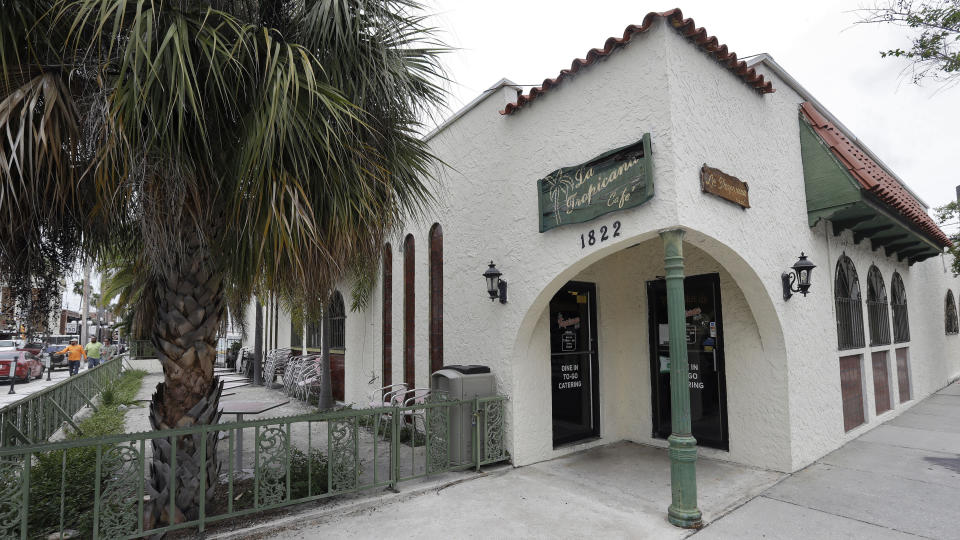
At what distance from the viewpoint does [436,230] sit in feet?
26.8

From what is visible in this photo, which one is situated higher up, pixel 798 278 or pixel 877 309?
pixel 798 278

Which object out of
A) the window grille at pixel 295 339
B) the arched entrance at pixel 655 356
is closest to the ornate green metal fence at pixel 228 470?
the arched entrance at pixel 655 356

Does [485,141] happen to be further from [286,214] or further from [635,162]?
[286,214]

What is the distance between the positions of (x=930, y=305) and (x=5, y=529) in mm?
16987

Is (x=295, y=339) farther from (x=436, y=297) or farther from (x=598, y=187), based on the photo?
(x=598, y=187)

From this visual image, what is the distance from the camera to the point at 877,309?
8805 mm

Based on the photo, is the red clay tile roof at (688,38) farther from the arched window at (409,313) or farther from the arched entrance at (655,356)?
the arched window at (409,313)

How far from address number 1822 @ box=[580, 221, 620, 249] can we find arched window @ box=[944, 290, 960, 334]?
47.2 feet

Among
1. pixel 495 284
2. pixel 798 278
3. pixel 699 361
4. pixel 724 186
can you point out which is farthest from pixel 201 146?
pixel 798 278

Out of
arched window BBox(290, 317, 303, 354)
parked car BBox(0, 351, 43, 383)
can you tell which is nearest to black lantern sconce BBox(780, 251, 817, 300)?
arched window BBox(290, 317, 303, 354)

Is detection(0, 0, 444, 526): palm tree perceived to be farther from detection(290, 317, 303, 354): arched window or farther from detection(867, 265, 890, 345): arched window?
detection(290, 317, 303, 354): arched window

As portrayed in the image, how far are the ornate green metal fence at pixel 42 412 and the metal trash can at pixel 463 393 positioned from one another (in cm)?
439

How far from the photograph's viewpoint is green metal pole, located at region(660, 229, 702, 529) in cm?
428

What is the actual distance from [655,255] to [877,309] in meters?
5.05
